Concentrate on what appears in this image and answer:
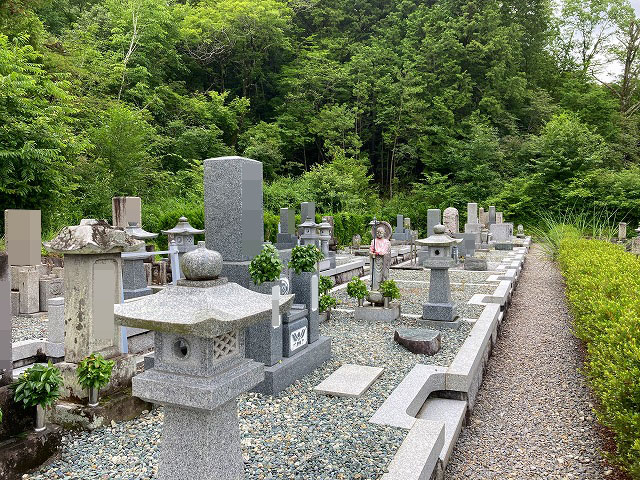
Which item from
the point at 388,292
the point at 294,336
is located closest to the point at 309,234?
the point at 388,292

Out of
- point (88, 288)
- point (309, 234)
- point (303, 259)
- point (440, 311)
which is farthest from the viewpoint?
point (309, 234)

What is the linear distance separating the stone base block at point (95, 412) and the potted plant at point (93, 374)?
8cm

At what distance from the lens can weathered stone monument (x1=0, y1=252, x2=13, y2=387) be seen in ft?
10.9

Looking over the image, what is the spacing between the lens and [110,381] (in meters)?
4.17

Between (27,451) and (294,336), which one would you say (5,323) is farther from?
(294,336)

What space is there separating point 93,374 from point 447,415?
3.34 meters

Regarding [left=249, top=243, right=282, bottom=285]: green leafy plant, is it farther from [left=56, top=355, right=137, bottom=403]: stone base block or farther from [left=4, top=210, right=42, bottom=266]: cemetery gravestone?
[left=4, top=210, right=42, bottom=266]: cemetery gravestone

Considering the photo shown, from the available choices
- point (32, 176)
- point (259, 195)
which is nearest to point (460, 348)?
point (259, 195)

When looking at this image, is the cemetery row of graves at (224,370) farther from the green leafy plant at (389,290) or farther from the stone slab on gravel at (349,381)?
the green leafy plant at (389,290)

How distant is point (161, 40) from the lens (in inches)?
982

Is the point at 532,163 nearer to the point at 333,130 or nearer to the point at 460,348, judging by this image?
the point at 333,130

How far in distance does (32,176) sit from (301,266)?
9006 mm

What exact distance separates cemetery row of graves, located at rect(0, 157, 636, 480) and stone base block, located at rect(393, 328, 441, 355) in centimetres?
2

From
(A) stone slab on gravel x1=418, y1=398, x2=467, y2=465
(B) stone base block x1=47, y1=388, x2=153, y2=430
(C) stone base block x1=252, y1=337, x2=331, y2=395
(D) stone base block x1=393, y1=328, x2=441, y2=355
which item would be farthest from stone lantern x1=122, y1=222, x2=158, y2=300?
(A) stone slab on gravel x1=418, y1=398, x2=467, y2=465
